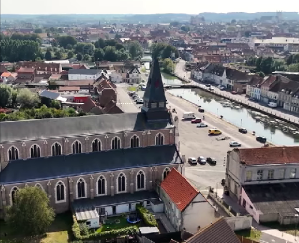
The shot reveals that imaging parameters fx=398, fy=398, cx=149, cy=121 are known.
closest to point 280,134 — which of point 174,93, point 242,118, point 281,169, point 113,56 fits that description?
point 242,118

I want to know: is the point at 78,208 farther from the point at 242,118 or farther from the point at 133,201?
the point at 242,118

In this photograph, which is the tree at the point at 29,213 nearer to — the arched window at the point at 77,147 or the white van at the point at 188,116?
the arched window at the point at 77,147

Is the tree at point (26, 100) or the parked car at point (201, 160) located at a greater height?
the tree at point (26, 100)

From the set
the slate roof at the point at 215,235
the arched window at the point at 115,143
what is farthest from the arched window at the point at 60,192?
the slate roof at the point at 215,235

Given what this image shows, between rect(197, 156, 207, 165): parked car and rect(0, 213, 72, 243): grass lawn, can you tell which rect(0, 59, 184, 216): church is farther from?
rect(197, 156, 207, 165): parked car

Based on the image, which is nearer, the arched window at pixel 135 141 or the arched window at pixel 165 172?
the arched window at pixel 165 172

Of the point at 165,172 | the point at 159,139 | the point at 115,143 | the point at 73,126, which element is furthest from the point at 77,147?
the point at 165,172

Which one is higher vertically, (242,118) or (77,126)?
(77,126)
